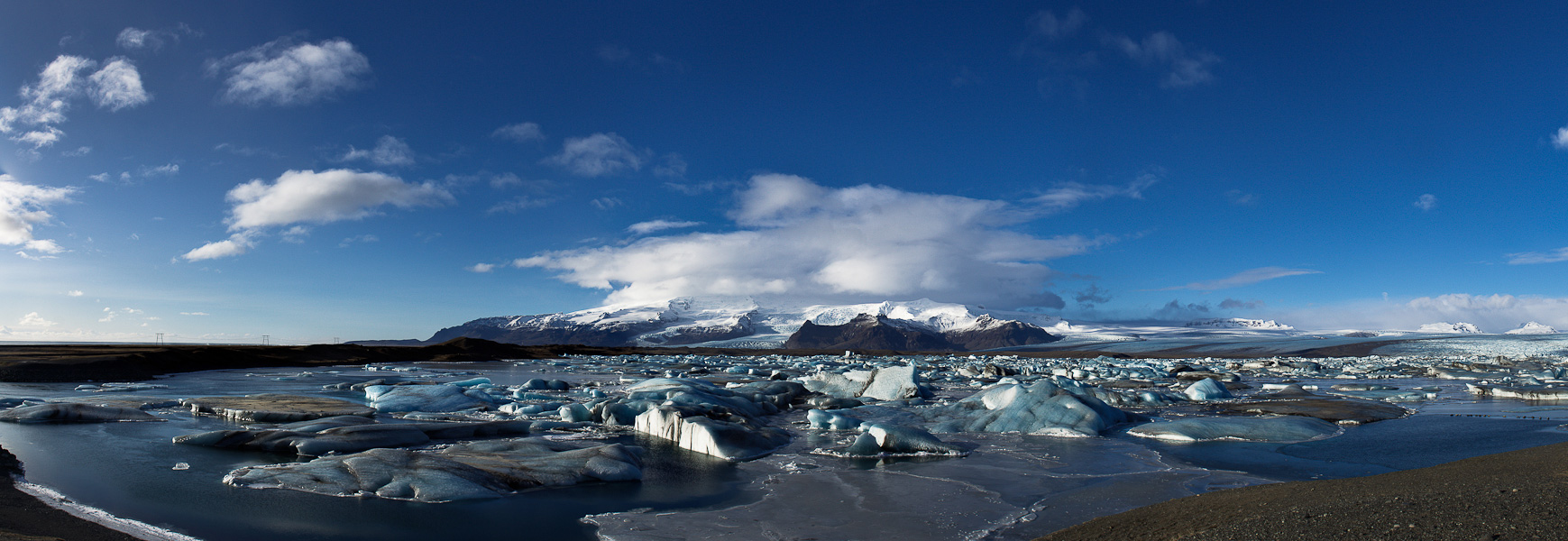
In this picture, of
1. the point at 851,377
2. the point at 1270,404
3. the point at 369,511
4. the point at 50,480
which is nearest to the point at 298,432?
the point at 50,480

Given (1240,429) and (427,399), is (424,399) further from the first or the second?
(1240,429)

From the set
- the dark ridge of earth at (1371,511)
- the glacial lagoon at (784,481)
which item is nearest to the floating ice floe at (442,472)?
the glacial lagoon at (784,481)

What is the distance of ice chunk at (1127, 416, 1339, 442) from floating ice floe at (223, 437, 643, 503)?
847 cm

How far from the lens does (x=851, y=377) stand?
2155 cm

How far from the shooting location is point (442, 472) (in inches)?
287

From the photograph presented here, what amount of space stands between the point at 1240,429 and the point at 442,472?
1156 cm

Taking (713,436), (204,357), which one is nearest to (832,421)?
(713,436)

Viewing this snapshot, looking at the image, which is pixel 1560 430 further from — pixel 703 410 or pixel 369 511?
pixel 369 511

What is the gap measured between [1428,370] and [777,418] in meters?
41.4

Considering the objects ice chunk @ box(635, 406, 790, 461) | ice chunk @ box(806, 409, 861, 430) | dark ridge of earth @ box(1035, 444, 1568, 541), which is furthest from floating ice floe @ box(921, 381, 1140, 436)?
dark ridge of earth @ box(1035, 444, 1568, 541)

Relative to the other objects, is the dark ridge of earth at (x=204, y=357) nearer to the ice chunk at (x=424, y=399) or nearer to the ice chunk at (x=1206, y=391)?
the ice chunk at (x=424, y=399)

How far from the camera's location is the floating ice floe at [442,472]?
688 centimetres

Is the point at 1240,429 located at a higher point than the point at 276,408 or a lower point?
lower

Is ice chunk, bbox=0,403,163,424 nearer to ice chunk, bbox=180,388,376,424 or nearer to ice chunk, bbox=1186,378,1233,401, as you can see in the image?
ice chunk, bbox=180,388,376,424
